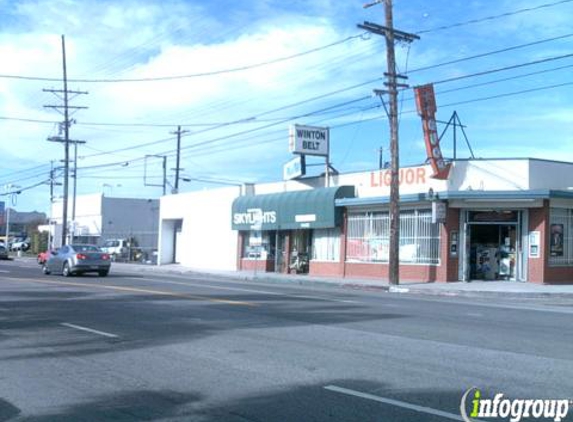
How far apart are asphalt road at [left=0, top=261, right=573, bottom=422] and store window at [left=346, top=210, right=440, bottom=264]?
505 inches

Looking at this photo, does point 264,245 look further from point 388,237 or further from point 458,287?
point 458,287

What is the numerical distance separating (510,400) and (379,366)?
7.45 ft

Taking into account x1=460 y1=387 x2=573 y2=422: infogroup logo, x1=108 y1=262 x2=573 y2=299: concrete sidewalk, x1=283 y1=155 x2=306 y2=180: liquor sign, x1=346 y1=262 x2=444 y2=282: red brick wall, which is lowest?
x1=460 y1=387 x2=573 y2=422: infogroup logo

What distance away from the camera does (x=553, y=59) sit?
22.7 metres

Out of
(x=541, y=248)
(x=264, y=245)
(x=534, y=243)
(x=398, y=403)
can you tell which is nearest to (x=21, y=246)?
(x=264, y=245)

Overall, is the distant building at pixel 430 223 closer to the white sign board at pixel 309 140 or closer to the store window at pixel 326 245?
the store window at pixel 326 245

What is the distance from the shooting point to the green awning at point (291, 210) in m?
34.7

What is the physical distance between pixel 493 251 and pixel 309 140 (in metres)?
12.2

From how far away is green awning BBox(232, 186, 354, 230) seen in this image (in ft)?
114

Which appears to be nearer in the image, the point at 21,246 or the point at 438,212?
the point at 438,212

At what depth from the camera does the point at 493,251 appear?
30047mm

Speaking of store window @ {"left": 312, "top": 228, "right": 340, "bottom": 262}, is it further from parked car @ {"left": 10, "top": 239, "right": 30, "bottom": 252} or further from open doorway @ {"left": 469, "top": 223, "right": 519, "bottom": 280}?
parked car @ {"left": 10, "top": 239, "right": 30, "bottom": 252}

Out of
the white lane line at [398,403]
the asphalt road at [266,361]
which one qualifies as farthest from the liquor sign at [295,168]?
the white lane line at [398,403]

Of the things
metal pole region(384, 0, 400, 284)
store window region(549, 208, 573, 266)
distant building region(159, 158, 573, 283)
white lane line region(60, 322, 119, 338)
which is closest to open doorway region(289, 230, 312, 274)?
distant building region(159, 158, 573, 283)
